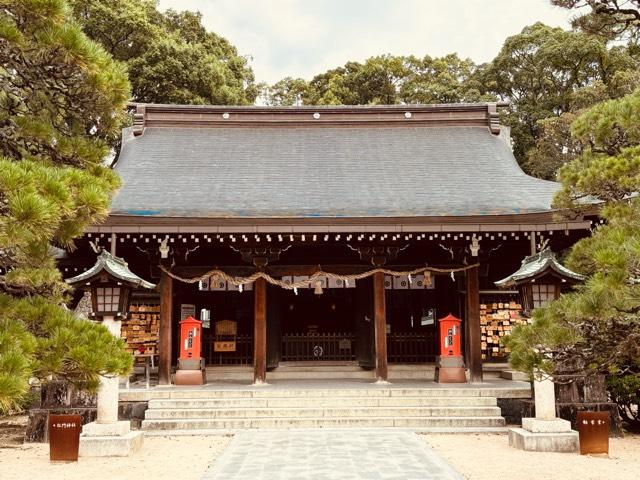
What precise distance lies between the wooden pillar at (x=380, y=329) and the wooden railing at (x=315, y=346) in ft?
8.51

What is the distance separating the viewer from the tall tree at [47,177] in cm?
448

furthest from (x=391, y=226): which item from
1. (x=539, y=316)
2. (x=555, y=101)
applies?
(x=555, y=101)

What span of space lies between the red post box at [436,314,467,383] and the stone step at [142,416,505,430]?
1947 mm

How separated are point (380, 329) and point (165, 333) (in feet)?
14.8

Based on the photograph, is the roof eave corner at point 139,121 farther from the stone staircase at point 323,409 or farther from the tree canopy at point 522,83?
the tree canopy at point 522,83

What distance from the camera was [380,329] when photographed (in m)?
12.6

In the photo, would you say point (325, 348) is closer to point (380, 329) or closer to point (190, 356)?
point (380, 329)

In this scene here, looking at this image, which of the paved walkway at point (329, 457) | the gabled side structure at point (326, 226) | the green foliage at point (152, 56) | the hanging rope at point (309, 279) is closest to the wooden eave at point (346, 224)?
the gabled side structure at point (326, 226)

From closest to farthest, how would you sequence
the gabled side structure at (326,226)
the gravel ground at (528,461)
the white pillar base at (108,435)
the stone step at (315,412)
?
the gravel ground at (528,461)
the white pillar base at (108,435)
the stone step at (315,412)
the gabled side structure at (326,226)

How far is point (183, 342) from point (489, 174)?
28.0ft

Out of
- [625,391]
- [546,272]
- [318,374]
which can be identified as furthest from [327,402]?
[625,391]

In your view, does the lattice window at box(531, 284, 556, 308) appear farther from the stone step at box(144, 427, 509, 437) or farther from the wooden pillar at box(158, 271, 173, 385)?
the wooden pillar at box(158, 271, 173, 385)

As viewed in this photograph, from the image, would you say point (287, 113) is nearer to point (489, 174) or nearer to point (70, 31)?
point (489, 174)

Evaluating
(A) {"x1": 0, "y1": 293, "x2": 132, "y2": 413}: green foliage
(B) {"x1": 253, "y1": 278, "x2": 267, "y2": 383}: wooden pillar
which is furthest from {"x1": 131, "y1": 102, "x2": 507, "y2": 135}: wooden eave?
(A) {"x1": 0, "y1": 293, "x2": 132, "y2": 413}: green foliage
